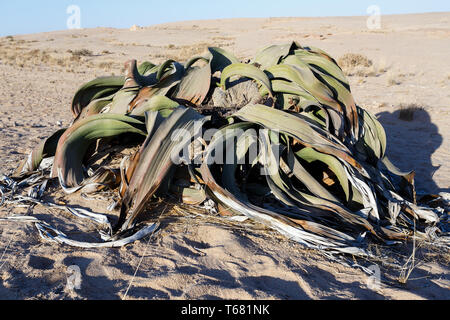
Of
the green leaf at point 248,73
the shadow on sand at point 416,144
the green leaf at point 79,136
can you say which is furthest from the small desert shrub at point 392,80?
the green leaf at point 79,136

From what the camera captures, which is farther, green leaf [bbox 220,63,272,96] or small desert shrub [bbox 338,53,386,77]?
small desert shrub [bbox 338,53,386,77]

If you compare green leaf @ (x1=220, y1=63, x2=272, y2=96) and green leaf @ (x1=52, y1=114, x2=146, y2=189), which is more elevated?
green leaf @ (x1=220, y1=63, x2=272, y2=96)

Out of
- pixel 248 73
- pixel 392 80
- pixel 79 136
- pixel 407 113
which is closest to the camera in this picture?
pixel 79 136

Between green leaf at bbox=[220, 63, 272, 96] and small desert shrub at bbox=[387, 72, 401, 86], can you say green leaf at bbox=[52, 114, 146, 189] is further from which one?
small desert shrub at bbox=[387, 72, 401, 86]

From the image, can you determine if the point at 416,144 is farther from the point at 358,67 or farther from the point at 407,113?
the point at 358,67

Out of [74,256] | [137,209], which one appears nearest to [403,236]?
[137,209]

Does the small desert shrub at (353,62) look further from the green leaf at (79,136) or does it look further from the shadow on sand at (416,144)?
the green leaf at (79,136)

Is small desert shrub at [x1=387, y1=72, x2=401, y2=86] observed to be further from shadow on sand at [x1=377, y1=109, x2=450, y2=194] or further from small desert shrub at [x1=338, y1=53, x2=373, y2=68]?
shadow on sand at [x1=377, y1=109, x2=450, y2=194]

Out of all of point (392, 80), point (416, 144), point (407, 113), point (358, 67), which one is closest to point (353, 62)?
point (358, 67)

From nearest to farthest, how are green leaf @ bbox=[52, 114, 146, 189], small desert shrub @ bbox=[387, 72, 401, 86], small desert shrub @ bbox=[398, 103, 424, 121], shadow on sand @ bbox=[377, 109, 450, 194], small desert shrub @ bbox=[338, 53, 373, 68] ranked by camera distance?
green leaf @ bbox=[52, 114, 146, 189] < shadow on sand @ bbox=[377, 109, 450, 194] < small desert shrub @ bbox=[398, 103, 424, 121] < small desert shrub @ bbox=[387, 72, 401, 86] < small desert shrub @ bbox=[338, 53, 373, 68]

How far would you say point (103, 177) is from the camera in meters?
2.06

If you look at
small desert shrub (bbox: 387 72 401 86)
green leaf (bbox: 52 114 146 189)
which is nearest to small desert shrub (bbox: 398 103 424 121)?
small desert shrub (bbox: 387 72 401 86)

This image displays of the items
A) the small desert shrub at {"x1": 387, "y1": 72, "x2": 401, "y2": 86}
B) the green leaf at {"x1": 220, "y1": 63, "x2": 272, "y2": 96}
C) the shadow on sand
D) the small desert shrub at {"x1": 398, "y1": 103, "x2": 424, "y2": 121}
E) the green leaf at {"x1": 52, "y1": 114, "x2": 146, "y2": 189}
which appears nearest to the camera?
the green leaf at {"x1": 52, "y1": 114, "x2": 146, "y2": 189}

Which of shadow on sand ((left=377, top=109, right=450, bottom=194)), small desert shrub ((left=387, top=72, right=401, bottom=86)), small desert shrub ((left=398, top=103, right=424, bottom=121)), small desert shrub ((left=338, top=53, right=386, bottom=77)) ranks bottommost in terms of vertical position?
shadow on sand ((left=377, top=109, right=450, bottom=194))
